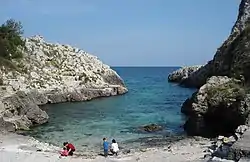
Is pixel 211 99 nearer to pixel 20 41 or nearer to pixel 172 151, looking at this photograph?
pixel 172 151

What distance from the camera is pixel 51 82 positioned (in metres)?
79.3

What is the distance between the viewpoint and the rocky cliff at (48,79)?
154 feet

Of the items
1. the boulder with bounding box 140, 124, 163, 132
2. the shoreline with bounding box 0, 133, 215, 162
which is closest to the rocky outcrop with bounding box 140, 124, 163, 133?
the boulder with bounding box 140, 124, 163, 132

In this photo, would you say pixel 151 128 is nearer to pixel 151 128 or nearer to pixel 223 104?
pixel 151 128

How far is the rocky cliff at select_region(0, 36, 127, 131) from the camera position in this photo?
47.0m

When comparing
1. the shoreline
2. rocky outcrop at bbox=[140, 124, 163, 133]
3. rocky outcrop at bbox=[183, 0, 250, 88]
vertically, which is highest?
rocky outcrop at bbox=[183, 0, 250, 88]

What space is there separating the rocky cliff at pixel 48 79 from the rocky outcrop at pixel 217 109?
18.8 meters

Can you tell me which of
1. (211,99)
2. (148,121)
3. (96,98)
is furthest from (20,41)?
(211,99)

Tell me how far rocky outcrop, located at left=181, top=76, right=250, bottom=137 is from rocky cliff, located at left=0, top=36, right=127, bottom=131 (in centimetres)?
1880

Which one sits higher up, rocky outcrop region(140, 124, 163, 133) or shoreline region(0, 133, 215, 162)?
shoreline region(0, 133, 215, 162)

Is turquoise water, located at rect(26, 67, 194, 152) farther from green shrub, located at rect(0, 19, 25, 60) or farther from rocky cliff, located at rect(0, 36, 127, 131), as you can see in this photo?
green shrub, located at rect(0, 19, 25, 60)

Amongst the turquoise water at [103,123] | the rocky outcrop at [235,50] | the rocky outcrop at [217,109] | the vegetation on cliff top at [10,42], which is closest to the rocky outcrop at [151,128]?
the turquoise water at [103,123]

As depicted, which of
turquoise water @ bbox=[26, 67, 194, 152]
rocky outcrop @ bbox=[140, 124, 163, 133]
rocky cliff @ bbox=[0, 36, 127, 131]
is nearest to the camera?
turquoise water @ bbox=[26, 67, 194, 152]

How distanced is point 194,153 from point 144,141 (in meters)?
9.95
